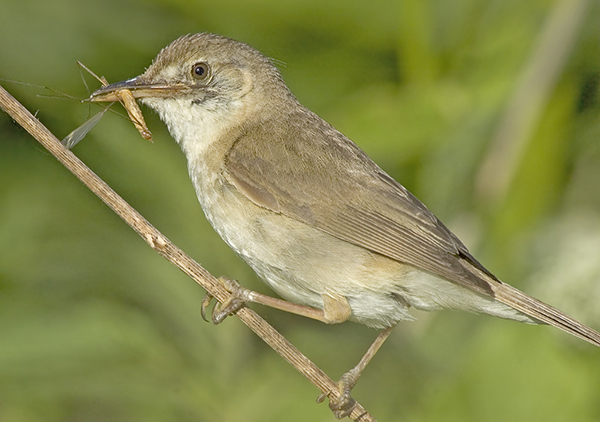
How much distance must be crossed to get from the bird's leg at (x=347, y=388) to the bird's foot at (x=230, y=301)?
1.86 ft

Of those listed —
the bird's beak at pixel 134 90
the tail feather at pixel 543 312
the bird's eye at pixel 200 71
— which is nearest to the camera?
the tail feather at pixel 543 312

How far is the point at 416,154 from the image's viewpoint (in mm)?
4715

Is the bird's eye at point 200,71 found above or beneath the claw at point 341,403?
above

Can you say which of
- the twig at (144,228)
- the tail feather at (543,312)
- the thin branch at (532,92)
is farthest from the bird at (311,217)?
the thin branch at (532,92)

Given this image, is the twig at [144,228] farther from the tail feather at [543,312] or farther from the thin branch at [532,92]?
the thin branch at [532,92]

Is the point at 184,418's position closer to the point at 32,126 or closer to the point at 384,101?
the point at 32,126

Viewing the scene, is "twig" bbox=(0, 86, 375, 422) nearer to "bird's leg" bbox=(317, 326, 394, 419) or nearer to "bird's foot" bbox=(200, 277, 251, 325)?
"bird's foot" bbox=(200, 277, 251, 325)

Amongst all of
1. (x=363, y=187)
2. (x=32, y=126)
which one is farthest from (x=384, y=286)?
(x=32, y=126)

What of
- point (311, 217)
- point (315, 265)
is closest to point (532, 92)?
point (311, 217)

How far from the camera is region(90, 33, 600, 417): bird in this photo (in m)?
4.00

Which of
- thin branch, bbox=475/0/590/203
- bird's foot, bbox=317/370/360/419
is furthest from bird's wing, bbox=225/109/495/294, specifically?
bird's foot, bbox=317/370/360/419

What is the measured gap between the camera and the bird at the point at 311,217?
158 inches

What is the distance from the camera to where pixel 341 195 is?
13.7 feet

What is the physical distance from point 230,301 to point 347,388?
29.6 inches
